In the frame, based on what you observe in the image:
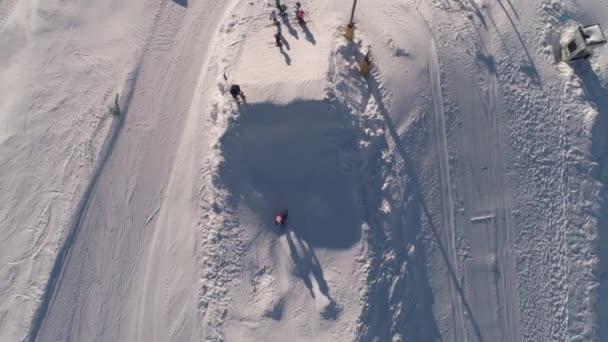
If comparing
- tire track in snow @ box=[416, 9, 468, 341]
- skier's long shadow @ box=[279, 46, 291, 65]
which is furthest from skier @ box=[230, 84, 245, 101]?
tire track in snow @ box=[416, 9, 468, 341]

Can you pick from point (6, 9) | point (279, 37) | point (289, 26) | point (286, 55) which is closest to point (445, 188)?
point (286, 55)

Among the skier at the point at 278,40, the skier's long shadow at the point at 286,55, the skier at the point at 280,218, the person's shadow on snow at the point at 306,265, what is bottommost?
the person's shadow on snow at the point at 306,265

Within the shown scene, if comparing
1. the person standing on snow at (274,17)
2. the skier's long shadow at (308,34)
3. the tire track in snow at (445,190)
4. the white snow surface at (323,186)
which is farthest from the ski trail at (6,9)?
the tire track in snow at (445,190)

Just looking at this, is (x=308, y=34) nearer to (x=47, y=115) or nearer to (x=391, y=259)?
(x=391, y=259)

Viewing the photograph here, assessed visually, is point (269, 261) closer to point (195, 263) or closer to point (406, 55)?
point (195, 263)

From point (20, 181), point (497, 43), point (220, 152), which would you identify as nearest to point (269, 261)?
point (220, 152)

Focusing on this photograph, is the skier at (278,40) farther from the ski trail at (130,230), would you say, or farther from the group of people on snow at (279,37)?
the ski trail at (130,230)
